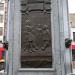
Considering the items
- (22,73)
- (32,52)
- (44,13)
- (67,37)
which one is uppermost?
(44,13)

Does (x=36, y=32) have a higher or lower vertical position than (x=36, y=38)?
higher

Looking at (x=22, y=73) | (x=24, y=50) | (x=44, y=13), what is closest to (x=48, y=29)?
(x=44, y=13)

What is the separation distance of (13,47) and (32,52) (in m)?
0.74

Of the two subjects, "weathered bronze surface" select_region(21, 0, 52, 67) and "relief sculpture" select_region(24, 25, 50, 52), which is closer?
"weathered bronze surface" select_region(21, 0, 52, 67)

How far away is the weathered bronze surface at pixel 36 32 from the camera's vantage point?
8242 mm

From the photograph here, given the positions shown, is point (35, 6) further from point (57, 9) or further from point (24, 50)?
point (24, 50)

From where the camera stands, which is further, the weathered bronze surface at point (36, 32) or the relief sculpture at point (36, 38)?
the relief sculpture at point (36, 38)

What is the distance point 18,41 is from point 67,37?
1.85m

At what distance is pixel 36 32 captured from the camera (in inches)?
332

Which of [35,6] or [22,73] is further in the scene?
[35,6]

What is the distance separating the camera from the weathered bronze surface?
27.0 feet

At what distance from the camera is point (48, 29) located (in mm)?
8469

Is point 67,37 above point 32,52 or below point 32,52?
above

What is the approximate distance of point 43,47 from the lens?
27.3 feet
